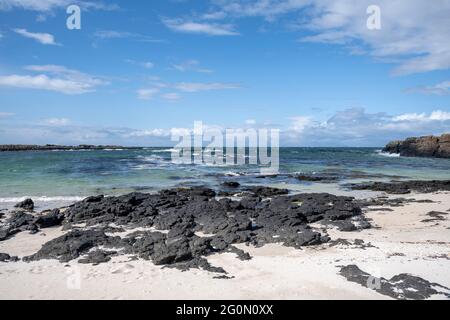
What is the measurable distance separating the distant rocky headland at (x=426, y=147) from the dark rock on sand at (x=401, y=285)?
6865 cm

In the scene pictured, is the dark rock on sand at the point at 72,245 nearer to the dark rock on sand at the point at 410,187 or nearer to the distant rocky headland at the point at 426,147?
the dark rock on sand at the point at 410,187

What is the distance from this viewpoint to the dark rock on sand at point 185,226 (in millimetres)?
9070

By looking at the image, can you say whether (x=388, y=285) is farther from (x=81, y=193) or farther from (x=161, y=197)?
(x=81, y=193)

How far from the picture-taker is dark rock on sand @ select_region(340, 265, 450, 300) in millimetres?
6730

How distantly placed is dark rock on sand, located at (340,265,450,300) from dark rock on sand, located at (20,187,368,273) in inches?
101

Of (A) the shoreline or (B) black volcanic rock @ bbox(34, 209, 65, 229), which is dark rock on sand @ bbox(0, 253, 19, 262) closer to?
(A) the shoreline

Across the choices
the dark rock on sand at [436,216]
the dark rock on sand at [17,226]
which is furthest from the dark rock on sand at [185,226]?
the dark rock on sand at [436,216]

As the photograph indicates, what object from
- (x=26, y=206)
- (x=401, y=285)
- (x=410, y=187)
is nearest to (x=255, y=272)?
(x=401, y=285)

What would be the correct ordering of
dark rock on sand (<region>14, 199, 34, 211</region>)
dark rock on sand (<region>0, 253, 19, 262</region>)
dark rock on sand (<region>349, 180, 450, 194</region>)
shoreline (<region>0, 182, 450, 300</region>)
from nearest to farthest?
1. shoreline (<region>0, 182, 450, 300</region>)
2. dark rock on sand (<region>0, 253, 19, 262</region>)
3. dark rock on sand (<region>14, 199, 34, 211</region>)
4. dark rock on sand (<region>349, 180, 450, 194</region>)

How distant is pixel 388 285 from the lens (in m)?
7.11

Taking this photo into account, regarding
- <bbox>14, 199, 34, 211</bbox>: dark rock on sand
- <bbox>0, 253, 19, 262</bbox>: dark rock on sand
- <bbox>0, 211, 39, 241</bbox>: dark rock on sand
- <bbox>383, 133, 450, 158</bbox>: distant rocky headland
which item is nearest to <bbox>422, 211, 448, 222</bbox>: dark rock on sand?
<bbox>0, 253, 19, 262</bbox>: dark rock on sand

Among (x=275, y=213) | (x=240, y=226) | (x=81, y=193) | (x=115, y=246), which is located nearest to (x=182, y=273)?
(x=115, y=246)

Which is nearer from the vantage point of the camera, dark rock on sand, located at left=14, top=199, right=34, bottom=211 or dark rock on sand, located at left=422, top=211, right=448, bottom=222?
dark rock on sand, located at left=422, top=211, right=448, bottom=222
